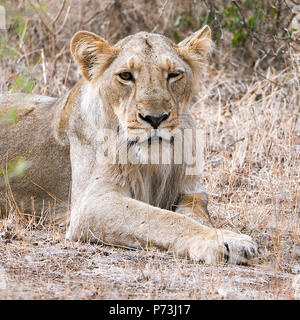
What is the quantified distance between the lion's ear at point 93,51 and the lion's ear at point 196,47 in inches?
20.7

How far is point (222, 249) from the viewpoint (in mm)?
3863

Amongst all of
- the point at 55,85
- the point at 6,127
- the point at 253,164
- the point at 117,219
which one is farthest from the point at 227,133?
the point at 117,219

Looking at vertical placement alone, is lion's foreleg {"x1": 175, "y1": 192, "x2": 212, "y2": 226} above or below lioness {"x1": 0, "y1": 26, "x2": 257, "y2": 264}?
below

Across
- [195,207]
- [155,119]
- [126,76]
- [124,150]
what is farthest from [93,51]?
[195,207]

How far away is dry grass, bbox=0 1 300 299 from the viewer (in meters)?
3.36

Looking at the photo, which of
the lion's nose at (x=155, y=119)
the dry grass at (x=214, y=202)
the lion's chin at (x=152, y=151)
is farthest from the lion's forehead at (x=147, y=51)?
the dry grass at (x=214, y=202)

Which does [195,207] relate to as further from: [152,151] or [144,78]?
[144,78]

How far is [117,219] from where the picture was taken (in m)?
4.36

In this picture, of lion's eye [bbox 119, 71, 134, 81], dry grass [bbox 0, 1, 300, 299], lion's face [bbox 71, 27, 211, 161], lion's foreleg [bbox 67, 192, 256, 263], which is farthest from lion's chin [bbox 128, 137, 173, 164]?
dry grass [bbox 0, 1, 300, 299]

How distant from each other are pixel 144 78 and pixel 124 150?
52cm

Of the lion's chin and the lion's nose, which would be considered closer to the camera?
the lion's nose

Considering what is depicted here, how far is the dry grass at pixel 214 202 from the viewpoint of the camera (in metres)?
3.36

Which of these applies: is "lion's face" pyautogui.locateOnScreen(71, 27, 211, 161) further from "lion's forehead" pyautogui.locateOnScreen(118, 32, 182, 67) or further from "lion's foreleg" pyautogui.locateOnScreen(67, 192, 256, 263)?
"lion's foreleg" pyautogui.locateOnScreen(67, 192, 256, 263)

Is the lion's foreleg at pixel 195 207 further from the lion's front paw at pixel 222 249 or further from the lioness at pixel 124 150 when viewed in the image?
the lion's front paw at pixel 222 249
